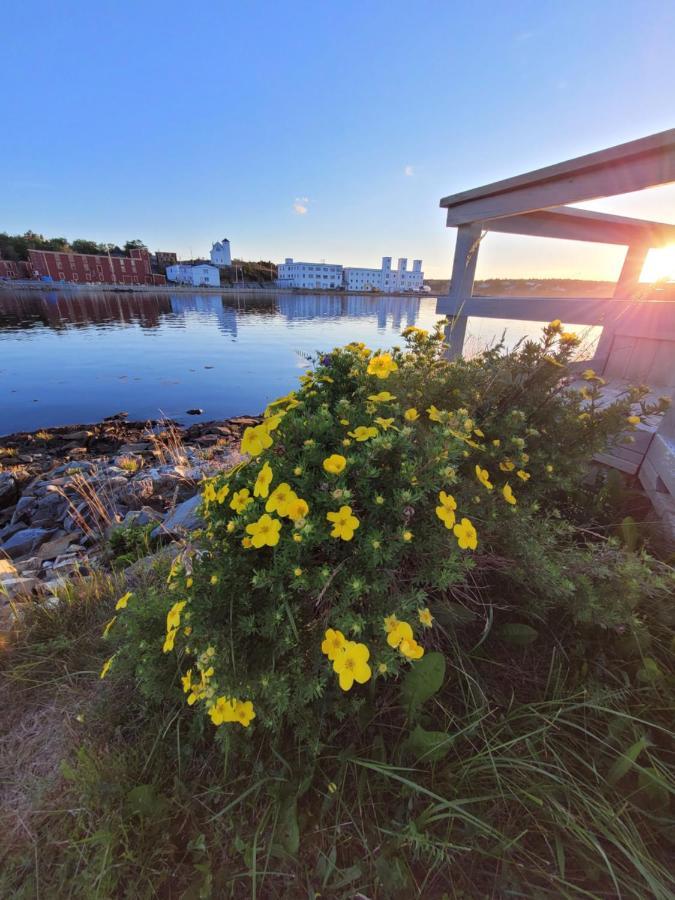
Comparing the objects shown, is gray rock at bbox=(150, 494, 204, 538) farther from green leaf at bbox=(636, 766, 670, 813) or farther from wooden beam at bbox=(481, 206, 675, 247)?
wooden beam at bbox=(481, 206, 675, 247)

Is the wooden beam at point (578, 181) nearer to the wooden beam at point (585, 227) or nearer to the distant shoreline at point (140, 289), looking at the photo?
the wooden beam at point (585, 227)

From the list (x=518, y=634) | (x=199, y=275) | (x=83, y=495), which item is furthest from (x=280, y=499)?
(x=199, y=275)

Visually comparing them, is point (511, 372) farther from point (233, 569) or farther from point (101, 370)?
point (101, 370)

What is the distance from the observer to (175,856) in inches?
40.6

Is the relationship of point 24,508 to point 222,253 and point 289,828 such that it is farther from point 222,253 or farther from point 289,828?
point 222,253

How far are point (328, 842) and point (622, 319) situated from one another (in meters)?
3.00

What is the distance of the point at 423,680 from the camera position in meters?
1.11

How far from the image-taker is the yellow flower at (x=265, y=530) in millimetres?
964

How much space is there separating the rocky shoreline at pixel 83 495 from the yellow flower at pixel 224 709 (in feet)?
4.44

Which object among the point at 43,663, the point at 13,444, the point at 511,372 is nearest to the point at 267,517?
the point at 511,372

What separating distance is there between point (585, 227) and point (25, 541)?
6220 millimetres

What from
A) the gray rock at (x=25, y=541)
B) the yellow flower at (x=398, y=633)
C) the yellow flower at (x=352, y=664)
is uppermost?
the yellow flower at (x=398, y=633)

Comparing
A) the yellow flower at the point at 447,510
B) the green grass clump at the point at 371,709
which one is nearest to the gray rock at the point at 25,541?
the green grass clump at the point at 371,709

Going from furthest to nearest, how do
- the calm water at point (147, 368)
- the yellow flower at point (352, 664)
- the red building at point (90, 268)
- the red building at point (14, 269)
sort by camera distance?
the red building at point (90, 268) → the red building at point (14, 269) → the calm water at point (147, 368) → the yellow flower at point (352, 664)
